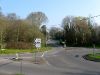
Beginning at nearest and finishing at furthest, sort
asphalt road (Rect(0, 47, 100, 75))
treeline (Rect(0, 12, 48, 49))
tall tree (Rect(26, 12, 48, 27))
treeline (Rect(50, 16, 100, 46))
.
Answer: asphalt road (Rect(0, 47, 100, 75)) → treeline (Rect(0, 12, 48, 49)) → treeline (Rect(50, 16, 100, 46)) → tall tree (Rect(26, 12, 48, 27))

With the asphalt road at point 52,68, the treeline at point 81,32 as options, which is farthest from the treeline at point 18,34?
the asphalt road at point 52,68

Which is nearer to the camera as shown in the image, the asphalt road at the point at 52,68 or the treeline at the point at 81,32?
the asphalt road at the point at 52,68

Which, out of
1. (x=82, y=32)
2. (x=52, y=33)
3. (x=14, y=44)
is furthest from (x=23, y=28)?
(x=52, y=33)

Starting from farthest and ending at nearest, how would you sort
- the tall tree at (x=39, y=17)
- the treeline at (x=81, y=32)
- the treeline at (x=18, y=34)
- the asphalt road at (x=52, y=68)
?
the tall tree at (x=39, y=17) < the treeline at (x=81, y=32) < the treeline at (x=18, y=34) < the asphalt road at (x=52, y=68)

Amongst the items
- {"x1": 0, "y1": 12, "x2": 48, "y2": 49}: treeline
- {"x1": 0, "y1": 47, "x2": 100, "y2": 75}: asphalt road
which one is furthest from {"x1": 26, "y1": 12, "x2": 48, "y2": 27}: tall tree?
{"x1": 0, "y1": 47, "x2": 100, "y2": 75}: asphalt road

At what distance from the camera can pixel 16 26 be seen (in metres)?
87.0

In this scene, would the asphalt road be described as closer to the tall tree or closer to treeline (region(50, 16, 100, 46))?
treeline (region(50, 16, 100, 46))

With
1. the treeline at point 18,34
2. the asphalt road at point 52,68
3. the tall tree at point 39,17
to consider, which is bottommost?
the asphalt road at point 52,68

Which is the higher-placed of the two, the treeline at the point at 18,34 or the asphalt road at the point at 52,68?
the treeline at the point at 18,34

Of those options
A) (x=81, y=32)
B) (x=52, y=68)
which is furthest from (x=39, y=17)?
(x=52, y=68)

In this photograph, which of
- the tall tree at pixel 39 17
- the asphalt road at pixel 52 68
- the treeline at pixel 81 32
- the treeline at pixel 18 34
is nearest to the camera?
the asphalt road at pixel 52 68

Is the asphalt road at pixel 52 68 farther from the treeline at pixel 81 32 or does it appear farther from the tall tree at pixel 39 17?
the tall tree at pixel 39 17

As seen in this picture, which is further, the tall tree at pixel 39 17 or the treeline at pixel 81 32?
the tall tree at pixel 39 17

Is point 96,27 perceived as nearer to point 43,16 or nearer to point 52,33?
point 43,16
